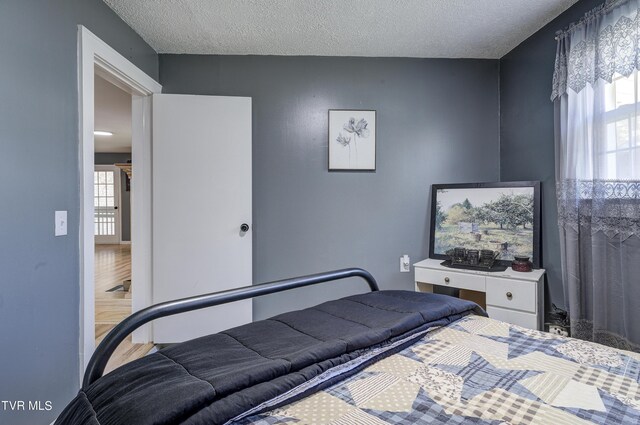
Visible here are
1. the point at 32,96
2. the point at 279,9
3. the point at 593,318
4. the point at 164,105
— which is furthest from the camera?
the point at 164,105

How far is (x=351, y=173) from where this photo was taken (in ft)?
9.16

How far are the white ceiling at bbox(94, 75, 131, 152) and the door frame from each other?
0.90 metres

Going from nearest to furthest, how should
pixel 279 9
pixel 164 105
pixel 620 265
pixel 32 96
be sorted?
pixel 32 96, pixel 620 265, pixel 279 9, pixel 164 105

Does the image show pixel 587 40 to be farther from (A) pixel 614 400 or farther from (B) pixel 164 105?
(B) pixel 164 105

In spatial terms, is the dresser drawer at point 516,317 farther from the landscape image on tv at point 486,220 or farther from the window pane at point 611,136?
the window pane at point 611,136

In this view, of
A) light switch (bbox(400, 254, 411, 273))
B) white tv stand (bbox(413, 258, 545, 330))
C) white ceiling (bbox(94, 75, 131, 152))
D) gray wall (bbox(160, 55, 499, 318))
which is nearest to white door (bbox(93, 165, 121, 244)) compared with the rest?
white ceiling (bbox(94, 75, 131, 152))

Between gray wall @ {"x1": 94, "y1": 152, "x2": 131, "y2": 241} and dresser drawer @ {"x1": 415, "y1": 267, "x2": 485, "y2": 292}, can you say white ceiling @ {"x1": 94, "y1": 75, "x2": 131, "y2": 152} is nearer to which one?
gray wall @ {"x1": 94, "y1": 152, "x2": 131, "y2": 241}

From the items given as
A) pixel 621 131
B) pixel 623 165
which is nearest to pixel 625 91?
pixel 621 131

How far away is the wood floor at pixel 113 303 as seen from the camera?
2.49m

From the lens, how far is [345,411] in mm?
759

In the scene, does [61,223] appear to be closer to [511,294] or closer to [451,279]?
[451,279]

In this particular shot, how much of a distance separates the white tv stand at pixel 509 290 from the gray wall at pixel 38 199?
2.33 m

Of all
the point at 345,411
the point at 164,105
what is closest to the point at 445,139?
the point at 164,105

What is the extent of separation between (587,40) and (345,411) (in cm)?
239
